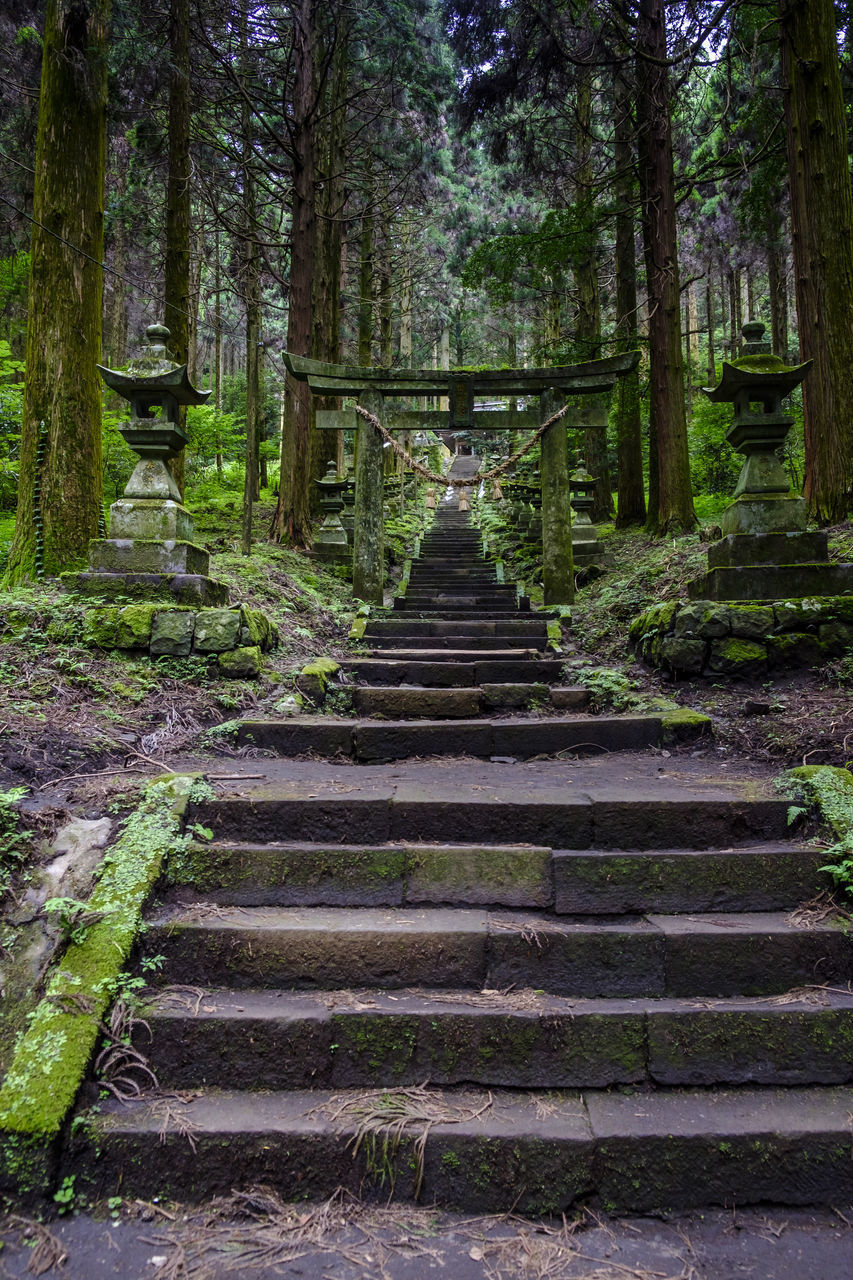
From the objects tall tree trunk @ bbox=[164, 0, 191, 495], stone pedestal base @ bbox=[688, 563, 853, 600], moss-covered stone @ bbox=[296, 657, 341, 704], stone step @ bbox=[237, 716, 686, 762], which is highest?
tall tree trunk @ bbox=[164, 0, 191, 495]

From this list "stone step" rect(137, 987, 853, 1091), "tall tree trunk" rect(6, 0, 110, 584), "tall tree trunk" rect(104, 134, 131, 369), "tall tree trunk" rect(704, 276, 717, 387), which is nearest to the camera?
"stone step" rect(137, 987, 853, 1091)

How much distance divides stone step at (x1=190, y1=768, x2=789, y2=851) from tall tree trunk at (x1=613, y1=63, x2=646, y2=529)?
32.6ft

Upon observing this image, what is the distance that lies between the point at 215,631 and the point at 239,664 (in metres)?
0.30

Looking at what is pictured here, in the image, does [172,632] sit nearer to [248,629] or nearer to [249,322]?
[248,629]

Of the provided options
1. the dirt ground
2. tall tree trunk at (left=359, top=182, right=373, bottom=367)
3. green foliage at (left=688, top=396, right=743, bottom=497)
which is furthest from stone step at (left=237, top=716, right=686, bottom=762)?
tall tree trunk at (left=359, top=182, right=373, bottom=367)

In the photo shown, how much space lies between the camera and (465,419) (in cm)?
920

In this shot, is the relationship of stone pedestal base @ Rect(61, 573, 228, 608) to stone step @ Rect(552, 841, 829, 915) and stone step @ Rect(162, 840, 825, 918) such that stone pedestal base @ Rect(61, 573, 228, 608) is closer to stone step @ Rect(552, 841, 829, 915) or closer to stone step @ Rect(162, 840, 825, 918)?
stone step @ Rect(162, 840, 825, 918)

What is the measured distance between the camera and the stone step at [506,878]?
110 inches

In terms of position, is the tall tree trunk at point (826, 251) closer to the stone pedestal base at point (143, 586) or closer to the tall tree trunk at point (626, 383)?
the tall tree trunk at point (626, 383)

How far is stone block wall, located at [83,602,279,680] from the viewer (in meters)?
4.97

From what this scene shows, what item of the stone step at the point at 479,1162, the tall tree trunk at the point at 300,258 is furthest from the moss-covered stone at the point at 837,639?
the tall tree trunk at the point at 300,258

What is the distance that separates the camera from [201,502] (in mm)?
13375

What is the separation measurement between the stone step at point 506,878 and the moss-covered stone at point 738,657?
2267mm

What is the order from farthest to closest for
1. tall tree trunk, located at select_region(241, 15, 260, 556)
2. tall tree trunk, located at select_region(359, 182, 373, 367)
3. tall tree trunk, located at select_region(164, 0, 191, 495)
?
tall tree trunk, located at select_region(359, 182, 373, 367) → tall tree trunk, located at select_region(164, 0, 191, 495) → tall tree trunk, located at select_region(241, 15, 260, 556)
